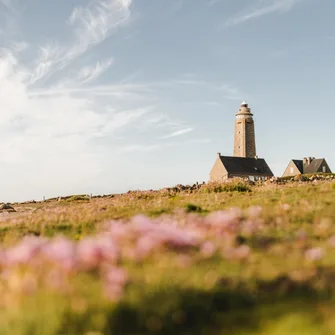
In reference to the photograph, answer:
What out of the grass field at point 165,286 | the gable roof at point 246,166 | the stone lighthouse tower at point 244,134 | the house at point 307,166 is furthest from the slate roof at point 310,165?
the grass field at point 165,286

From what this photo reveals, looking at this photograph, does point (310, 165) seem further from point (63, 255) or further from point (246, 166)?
point (63, 255)

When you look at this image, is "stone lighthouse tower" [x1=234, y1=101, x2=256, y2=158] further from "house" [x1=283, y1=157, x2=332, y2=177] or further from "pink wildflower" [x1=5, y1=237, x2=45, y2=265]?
"pink wildflower" [x1=5, y1=237, x2=45, y2=265]

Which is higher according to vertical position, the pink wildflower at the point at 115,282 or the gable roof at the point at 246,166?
the gable roof at the point at 246,166

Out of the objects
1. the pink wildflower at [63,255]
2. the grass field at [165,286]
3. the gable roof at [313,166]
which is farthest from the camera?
the gable roof at [313,166]

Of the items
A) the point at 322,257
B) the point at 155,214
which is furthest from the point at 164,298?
the point at 155,214

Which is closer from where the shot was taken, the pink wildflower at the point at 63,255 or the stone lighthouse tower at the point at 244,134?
the pink wildflower at the point at 63,255

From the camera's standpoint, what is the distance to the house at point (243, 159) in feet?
386

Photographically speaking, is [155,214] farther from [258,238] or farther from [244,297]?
[244,297]

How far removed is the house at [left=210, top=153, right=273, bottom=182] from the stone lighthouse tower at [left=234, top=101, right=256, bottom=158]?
4.15 m

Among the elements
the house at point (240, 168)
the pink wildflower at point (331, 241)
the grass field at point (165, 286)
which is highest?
the house at point (240, 168)

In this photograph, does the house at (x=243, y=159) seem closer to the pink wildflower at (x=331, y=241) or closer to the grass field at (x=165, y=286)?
the pink wildflower at (x=331, y=241)

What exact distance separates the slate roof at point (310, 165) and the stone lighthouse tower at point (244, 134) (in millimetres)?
12026

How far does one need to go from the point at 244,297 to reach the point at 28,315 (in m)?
2.67

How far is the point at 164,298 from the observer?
19.1 ft
